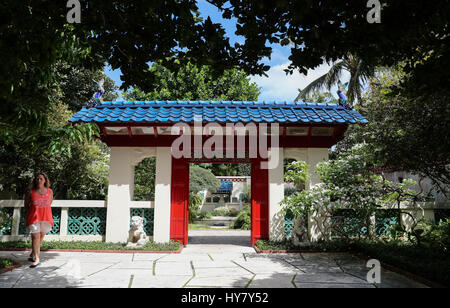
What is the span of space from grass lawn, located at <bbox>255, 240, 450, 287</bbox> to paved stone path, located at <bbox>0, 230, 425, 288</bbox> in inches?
10.2

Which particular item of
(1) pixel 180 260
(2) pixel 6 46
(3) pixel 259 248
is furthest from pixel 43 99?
(3) pixel 259 248

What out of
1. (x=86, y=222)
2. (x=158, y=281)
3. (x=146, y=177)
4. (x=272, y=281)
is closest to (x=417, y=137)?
(x=272, y=281)

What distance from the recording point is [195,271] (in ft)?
17.4

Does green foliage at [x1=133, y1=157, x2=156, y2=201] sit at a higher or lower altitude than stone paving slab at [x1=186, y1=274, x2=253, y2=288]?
higher

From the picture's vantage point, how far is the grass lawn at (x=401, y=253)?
4.57 metres

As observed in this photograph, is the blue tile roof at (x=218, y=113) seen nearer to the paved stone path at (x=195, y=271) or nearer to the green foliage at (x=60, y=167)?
the green foliage at (x=60, y=167)

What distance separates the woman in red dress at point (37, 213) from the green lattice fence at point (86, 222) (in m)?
2.09

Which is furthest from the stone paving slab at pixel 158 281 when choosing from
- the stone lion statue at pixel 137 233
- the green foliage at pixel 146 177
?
the green foliage at pixel 146 177

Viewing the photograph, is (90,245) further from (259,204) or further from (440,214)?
(440,214)

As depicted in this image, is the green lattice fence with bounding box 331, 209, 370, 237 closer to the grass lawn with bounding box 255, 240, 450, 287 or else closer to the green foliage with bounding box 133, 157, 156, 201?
the grass lawn with bounding box 255, 240, 450, 287

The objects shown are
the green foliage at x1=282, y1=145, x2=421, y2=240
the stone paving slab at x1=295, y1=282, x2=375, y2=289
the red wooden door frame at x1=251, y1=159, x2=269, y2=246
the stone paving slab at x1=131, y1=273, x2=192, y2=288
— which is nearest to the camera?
the stone paving slab at x1=131, y1=273, x2=192, y2=288

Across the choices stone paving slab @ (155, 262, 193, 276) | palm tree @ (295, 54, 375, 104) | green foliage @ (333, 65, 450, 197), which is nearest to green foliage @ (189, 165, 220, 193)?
palm tree @ (295, 54, 375, 104)

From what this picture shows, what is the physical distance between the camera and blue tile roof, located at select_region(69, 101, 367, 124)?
7.54 meters

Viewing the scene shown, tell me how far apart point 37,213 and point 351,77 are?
14.9m
